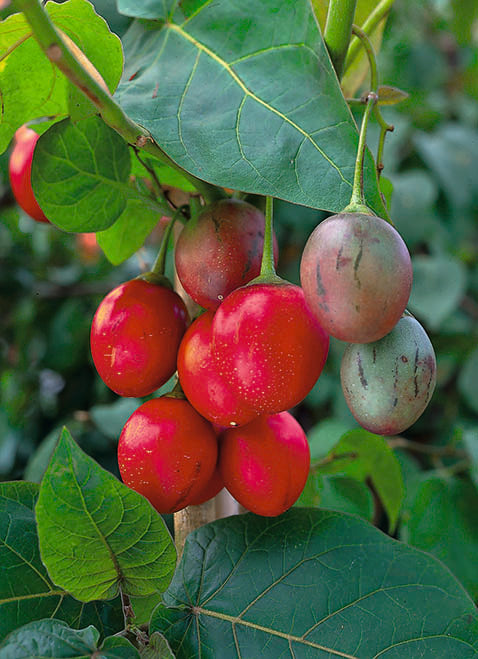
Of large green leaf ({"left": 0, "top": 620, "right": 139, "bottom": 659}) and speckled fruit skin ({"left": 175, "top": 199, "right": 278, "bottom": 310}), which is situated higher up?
speckled fruit skin ({"left": 175, "top": 199, "right": 278, "bottom": 310})

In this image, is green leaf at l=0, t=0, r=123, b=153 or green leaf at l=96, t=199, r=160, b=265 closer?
green leaf at l=0, t=0, r=123, b=153

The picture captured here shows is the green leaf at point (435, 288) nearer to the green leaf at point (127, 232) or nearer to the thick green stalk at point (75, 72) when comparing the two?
the green leaf at point (127, 232)

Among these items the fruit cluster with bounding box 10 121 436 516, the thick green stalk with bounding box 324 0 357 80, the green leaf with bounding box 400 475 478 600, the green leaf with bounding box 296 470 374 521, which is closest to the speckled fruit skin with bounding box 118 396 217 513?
the fruit cluster with bounding box 10 121 436 516

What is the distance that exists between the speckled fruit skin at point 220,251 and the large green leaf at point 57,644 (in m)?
0.19

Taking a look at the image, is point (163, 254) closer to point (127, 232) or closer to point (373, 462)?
point (127, 232)

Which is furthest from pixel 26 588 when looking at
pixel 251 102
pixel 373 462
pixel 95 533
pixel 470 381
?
pixel 470 381

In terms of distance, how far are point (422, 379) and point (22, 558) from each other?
0.24 metres

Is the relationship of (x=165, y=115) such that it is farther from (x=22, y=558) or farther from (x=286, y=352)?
(x=22, y=558)

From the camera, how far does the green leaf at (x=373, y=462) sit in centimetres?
66

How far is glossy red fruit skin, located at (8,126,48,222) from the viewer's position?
1.65 feet

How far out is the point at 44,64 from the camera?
407mm

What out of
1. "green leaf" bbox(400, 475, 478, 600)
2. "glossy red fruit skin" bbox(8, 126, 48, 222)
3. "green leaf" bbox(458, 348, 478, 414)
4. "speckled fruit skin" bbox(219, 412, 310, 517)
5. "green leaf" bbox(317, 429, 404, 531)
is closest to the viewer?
"speckled fruit skin" bbox(219, 412, 310, 517)

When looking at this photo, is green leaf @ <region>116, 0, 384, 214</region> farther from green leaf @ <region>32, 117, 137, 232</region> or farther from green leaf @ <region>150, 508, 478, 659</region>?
green leaf @ <region>150, 508, 478, 659</region>

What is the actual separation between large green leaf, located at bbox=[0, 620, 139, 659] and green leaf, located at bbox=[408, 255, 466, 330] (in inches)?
35.4
